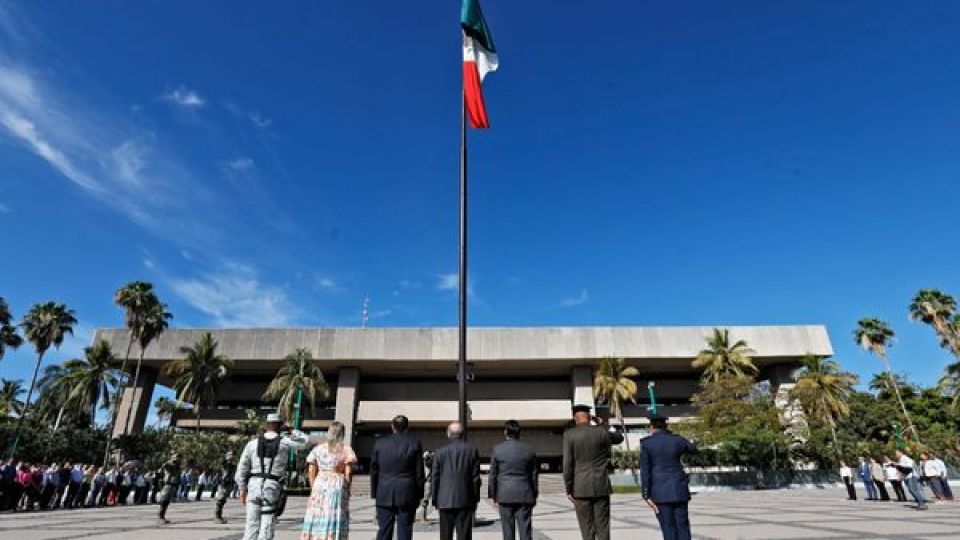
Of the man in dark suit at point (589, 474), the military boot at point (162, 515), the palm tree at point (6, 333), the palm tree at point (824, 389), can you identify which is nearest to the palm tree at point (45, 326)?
the palm tree at point (6, 333)

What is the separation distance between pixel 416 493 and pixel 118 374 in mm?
46158

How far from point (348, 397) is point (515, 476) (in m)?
39.6

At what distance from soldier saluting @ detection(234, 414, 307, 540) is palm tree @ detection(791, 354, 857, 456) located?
3824 cm

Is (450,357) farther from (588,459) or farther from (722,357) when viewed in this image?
(588,459)

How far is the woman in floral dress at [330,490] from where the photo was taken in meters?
4.97

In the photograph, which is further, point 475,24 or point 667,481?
point 475,24

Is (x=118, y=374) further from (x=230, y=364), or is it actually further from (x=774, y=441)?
(x=774, y=441)

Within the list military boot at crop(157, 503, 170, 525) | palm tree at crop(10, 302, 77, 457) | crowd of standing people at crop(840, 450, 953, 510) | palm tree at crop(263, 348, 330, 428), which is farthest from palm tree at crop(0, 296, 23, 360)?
crowd of standing people at crop(840, 450, 953, 510)

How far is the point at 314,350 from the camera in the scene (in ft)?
137

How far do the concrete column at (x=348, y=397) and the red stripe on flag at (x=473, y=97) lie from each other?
119 ft

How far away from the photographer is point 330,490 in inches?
200

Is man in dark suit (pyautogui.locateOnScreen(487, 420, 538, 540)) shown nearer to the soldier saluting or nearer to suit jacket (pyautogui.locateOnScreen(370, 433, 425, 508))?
suit jacket (pyautogui.locateOnScreen(370, 433, 425, 508))

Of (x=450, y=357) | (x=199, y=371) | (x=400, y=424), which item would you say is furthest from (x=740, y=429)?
(x=199, y=371)

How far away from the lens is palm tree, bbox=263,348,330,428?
37969 millimetres
